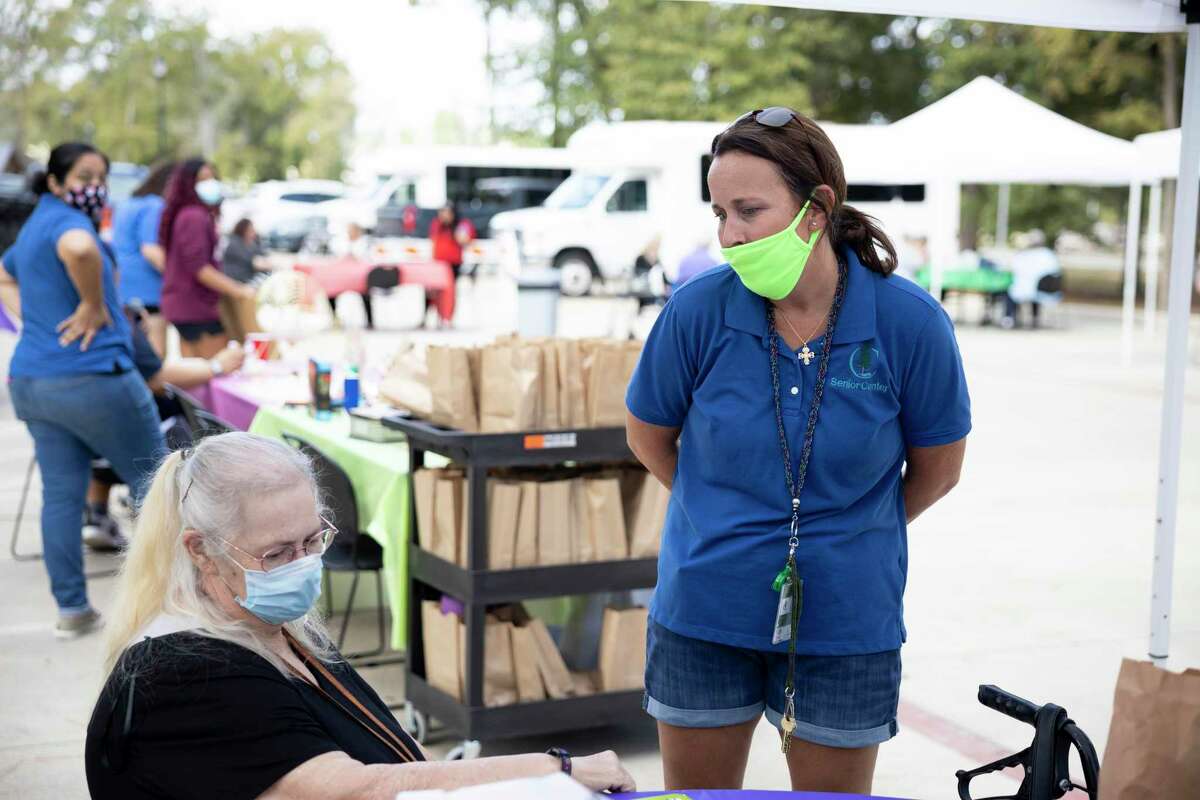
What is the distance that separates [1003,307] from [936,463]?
1953 centimetres

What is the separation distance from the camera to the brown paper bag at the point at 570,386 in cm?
403

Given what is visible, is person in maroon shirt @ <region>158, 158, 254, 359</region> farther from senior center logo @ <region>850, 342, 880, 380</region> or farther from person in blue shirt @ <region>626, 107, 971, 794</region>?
senior center logo @ <region>850, 342, 880, 380</region>

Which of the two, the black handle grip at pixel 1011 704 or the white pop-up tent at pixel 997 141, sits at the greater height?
the white pop-up tent at pixel 997 141

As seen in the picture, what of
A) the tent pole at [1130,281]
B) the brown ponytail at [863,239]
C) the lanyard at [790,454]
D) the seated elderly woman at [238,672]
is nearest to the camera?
the seated elderly woman at [238,672]

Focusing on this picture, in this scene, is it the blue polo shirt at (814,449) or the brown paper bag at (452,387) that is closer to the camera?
the blue polo shirt at (814,449)

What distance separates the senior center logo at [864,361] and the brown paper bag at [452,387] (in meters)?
1.89

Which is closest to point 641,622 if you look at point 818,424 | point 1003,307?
point 818,424

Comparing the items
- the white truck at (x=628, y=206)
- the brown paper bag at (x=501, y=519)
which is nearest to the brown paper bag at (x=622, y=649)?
the brown paper bag at (x=501, y=519)

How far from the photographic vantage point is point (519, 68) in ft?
132

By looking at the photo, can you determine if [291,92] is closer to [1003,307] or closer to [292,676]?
[1003,307]

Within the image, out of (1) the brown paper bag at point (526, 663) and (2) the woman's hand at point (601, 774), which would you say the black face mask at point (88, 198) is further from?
(2) the woman's hand at point (601, 774)

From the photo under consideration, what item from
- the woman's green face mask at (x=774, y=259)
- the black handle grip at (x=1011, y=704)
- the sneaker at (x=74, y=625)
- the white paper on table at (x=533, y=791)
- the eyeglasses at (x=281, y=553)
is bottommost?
the sneaker at (x=74, y=625)

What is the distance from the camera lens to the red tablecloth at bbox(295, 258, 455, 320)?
17.8 m

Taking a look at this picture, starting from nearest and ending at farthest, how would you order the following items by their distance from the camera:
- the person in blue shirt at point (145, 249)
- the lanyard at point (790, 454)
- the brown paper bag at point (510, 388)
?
the lanyard at point (790, 454) → the brown paper bag at point (510, 388) → the person in blue shirt at point (145, 249)
